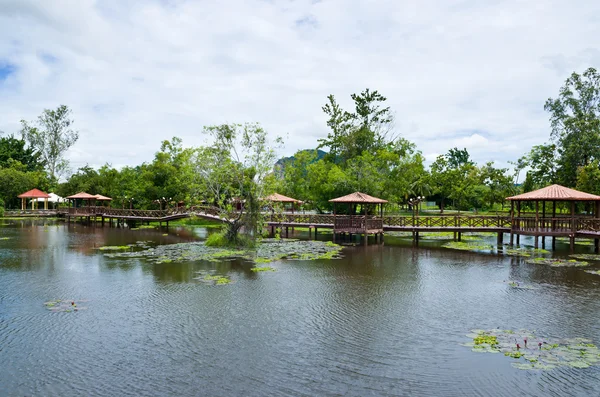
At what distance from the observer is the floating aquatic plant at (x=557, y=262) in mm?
17500

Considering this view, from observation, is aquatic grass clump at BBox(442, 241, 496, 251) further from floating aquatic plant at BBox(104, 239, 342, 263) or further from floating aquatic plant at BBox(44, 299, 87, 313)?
floating aquatic plant at BBox(44, 299, 87, 313)

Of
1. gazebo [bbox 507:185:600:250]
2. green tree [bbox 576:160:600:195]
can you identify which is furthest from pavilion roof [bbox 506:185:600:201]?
green tree [bbox 576:160:600:195]

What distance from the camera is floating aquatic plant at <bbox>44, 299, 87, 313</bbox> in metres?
Result: 10.8

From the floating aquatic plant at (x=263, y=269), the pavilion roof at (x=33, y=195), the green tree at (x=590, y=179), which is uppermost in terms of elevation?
the green tree at (x=590, y=179)

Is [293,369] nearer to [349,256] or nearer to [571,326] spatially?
[571,326]

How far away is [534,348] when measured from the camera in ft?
27.1

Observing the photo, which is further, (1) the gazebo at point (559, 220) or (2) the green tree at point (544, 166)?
(2) the green tree at point (544, 166)

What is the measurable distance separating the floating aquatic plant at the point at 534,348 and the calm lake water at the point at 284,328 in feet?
0.79

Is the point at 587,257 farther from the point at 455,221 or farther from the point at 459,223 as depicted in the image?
the point at 455,221

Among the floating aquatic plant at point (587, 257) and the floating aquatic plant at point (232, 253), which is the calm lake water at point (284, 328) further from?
the floating aquatic plant at point (587, 257)

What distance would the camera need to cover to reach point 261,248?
74.0ft

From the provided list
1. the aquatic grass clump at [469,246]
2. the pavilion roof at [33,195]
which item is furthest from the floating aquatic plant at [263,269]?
the pavilion roof at [33,195]

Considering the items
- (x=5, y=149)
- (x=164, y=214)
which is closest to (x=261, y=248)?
(x=164, y=214)

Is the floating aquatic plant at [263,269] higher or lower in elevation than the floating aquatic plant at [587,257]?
lower
